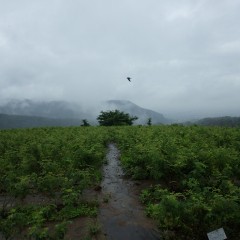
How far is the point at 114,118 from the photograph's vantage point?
Answer: 45531 millimetres

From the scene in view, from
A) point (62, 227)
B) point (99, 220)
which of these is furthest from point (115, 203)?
point (62, 227)

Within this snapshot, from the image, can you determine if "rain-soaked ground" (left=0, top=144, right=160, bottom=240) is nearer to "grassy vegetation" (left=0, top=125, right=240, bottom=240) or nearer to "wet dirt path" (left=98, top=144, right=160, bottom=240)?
"wet dirt path" (left=98, top=144, right=160, bottom=240)

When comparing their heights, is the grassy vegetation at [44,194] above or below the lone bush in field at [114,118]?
below

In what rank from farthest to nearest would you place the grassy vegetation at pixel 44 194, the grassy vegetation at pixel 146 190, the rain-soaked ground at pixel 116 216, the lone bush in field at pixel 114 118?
the lone bush in field at pixel 114 118
the rain-soaked ground at pixel 116 216
the grassy vegetation at pixel 146 190
the grassy vegetation at pixel 44 194

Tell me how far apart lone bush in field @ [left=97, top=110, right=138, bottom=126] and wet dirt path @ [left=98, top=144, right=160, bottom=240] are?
33384mm

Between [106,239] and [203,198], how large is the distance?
233 centimetres

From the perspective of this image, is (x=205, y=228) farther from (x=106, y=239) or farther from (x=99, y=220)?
(x=99, y=220)

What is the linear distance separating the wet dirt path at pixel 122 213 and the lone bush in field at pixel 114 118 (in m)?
33.4

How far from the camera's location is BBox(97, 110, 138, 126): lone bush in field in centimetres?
4543

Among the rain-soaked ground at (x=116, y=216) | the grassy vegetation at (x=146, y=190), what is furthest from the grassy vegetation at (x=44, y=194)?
the rain-soaked ground at (x=116, y=216)

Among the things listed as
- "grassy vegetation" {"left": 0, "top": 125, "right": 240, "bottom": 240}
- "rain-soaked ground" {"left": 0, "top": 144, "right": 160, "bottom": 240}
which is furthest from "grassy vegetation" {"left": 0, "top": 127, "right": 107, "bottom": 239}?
"rain-soaked ground" {"left": 0, "top": 144, "right": 160, "bottom": 240}

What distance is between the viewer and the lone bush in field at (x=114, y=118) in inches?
1789

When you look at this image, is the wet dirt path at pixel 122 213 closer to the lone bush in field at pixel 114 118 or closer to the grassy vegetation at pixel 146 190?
the grassy vegetation at pixel 146 190

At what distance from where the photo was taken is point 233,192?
7.11 meters
